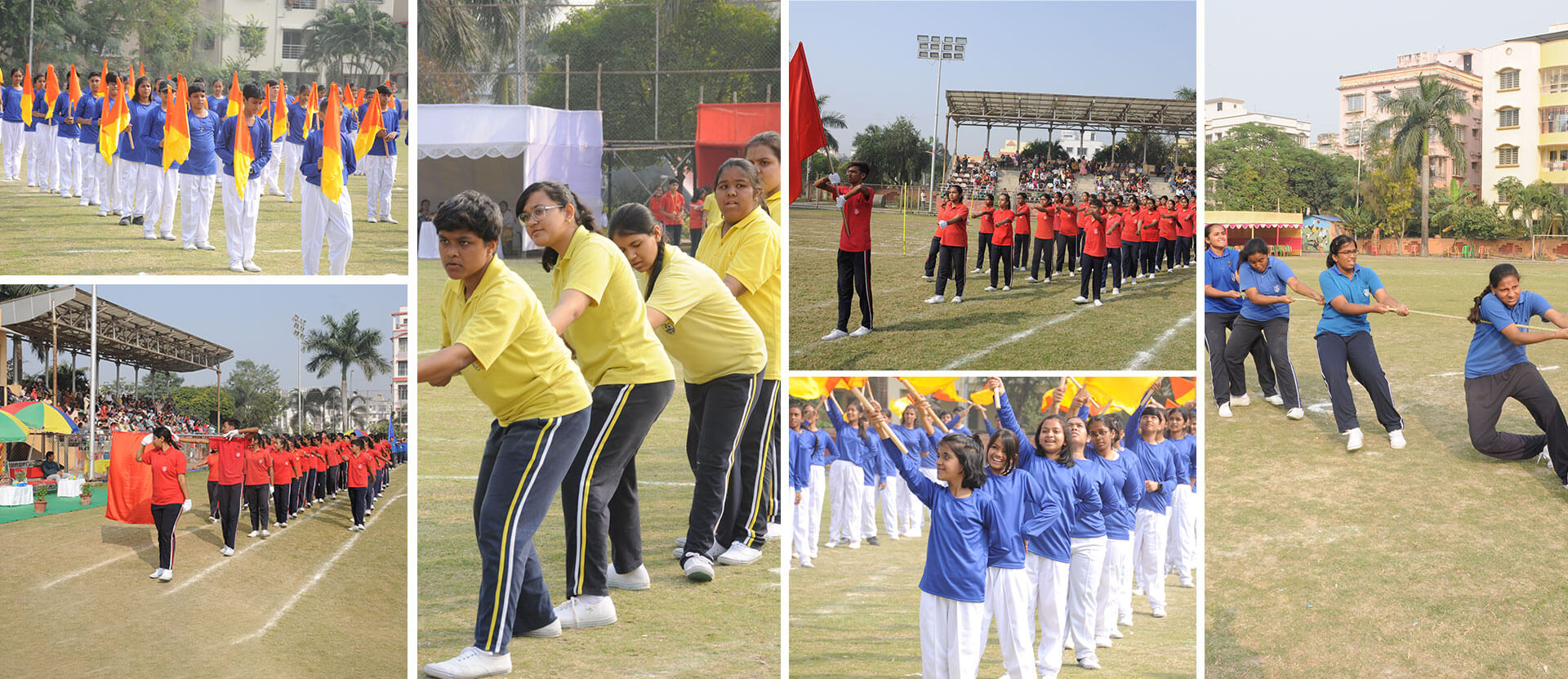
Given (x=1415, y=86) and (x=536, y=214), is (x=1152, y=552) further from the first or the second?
(x=1415, y=86)

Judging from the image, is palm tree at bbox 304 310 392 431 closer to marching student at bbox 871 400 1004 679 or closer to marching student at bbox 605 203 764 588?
marching student at bbox 605 203 764 588

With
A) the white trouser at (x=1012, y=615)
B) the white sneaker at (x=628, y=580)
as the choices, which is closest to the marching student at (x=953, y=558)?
the white trouser at (x=1012, y=615)

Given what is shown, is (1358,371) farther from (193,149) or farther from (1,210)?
(1,210)

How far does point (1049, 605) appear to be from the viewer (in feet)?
15.6

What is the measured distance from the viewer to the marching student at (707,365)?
13.5ft

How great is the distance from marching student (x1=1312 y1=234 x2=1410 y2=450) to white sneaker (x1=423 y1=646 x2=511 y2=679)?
196 inches

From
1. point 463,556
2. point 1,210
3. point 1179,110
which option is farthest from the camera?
point 1179,110

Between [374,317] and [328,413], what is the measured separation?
1.73 feet

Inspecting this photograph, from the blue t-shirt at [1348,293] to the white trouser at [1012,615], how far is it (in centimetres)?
321

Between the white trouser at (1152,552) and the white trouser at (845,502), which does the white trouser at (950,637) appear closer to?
the white trouser at (1152,552)

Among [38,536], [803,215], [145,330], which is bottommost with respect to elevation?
[38,536]

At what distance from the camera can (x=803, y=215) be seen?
201 inches

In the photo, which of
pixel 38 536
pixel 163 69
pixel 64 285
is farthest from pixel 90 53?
pixel 38 536

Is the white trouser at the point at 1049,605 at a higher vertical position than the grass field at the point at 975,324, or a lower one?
lower
